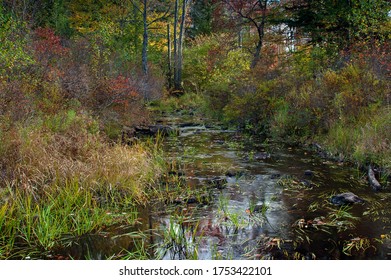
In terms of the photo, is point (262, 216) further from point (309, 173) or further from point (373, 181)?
point (309, 173)

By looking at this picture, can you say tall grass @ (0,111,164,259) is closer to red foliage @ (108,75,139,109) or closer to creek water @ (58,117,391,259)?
creek water @ (58,117,391,259)

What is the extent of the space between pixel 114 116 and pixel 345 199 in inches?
334

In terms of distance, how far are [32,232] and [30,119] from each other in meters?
3.80

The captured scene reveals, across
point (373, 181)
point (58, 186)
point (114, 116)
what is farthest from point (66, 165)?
point (114, 116)

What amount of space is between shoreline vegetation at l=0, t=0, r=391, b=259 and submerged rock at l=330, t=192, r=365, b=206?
4.60 ft

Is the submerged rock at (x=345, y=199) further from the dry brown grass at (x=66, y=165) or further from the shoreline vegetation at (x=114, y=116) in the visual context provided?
the dry brown grass at (x=66, y=165)

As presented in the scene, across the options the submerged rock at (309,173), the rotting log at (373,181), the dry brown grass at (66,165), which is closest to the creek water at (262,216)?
the submerged rock at (309,173)

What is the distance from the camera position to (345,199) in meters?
7.20

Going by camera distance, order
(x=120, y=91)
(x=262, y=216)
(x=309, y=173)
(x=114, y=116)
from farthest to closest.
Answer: (x=114, y=116), (x=120, y=91), (x=309, y=173), (x=262, y=216)

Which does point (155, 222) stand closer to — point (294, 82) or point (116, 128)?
point (116, 128)

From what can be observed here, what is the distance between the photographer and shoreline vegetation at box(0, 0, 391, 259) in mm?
6332

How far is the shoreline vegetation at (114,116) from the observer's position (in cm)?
633

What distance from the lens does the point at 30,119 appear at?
892 centimetres

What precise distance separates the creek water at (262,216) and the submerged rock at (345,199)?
0.14 metres
